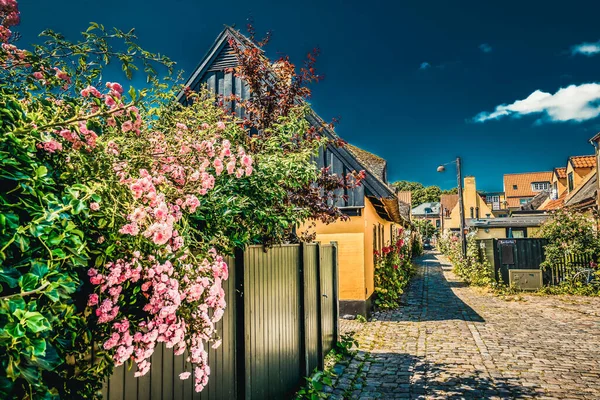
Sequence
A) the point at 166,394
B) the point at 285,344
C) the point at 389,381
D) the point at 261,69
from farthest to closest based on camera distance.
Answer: the point at 261,69 < the point at 389,381 < the point at 285,344 < the point at 166,394

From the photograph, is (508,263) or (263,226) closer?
(263,226)

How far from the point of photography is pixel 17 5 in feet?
6.86

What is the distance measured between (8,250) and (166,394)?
1.66 metres

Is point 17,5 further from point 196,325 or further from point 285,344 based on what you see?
point 285,344

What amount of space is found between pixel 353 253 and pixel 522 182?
68.2 metres

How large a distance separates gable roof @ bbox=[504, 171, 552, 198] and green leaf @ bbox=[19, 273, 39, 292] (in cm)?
7474

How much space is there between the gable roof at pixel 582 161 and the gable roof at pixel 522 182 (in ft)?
148

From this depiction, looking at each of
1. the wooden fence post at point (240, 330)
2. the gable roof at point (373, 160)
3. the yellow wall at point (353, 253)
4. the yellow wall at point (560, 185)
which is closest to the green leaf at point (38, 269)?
the wooden fence post at point (240, 330)

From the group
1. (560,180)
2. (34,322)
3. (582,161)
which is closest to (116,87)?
(34,322)

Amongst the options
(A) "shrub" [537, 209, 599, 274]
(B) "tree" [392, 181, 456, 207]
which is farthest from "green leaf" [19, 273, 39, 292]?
(B) "tree" [392, 181, 456, 207]

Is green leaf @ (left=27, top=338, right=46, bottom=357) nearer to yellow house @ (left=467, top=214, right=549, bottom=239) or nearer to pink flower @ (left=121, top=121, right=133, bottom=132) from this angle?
pink flower @ (left=121, top=121, right=133, bottom=132)

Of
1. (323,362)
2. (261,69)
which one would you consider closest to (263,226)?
(323,362)

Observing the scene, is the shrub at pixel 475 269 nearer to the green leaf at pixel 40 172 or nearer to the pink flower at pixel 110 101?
the pink flower at pixel 110 101

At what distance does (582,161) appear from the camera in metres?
25.2
